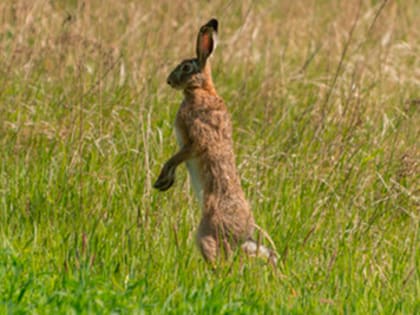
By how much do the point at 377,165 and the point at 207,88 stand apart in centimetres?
138

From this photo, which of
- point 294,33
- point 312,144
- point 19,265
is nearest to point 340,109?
point 312,144

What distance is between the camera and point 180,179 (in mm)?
6129

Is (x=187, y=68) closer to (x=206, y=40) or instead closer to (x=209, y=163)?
(x=206, y=40)

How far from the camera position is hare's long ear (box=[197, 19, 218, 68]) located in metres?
5.46

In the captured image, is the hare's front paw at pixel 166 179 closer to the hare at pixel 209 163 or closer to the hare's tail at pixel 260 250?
the hare at pixel 209 163

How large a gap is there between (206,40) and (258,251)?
129 cm

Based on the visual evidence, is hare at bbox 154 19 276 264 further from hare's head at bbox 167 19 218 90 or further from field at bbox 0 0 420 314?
field at bbox 0 0 420 314

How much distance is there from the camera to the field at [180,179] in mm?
4520

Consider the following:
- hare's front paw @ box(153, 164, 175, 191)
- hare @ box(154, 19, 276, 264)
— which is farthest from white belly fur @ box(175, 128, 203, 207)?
hare's front paw @ box(153, 164, 175, 191)

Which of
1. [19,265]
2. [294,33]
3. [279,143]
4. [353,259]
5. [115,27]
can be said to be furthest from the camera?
[294,33]

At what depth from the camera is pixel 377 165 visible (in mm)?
6379

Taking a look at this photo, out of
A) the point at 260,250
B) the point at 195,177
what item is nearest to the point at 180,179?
the point at 195,177

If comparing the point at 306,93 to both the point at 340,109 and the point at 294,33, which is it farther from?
the point at 294,33

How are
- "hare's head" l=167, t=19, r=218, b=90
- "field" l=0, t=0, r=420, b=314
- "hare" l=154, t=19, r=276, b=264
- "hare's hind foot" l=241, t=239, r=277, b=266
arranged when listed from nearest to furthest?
"field" l=0, t=0, r=420, b=314
"hare's hind foot" l=241, t=239, r=277, b=266
"hare" l=154, t=19, r=276, b=264
"hare's head" l=167, t=19, r=218, b=90
